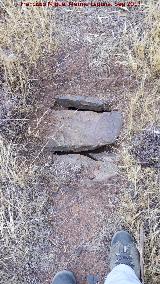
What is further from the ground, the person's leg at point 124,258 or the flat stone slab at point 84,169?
the flat stone slab at point 84,169

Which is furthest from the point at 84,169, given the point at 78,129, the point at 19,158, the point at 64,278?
the point at 64,278

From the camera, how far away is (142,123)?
9.74 feet

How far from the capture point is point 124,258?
2.66 meters

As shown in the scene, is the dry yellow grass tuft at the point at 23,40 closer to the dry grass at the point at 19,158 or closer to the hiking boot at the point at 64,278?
the dry grass at the point at 19,158

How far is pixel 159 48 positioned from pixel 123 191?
972 millimetres

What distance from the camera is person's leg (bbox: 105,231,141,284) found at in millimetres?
2477

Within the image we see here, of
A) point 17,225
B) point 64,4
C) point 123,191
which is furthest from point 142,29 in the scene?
point 17,225

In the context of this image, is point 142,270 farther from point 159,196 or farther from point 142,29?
point 142,29

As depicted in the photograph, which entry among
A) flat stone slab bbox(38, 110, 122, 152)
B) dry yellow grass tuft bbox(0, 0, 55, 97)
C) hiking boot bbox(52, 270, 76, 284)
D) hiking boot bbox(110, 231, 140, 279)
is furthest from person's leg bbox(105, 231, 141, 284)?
dry yellow grass tuft bbox(0, 0, 55, 97)

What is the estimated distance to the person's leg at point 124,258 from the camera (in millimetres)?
A: 2477

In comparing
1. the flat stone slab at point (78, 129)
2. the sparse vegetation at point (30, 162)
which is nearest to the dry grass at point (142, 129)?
the sparse vegetation at point (30, 162)

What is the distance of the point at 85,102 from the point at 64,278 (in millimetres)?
1105

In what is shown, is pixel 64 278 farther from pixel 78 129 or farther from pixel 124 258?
pixel 78 129

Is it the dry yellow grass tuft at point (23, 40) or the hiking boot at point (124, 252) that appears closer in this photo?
the hiking boot at point (124, 252)
